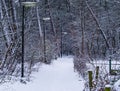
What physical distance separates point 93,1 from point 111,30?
4.76 meters

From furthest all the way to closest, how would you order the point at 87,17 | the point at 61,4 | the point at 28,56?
the point at 61,4 → the point at 87,17 → the point at 28,56

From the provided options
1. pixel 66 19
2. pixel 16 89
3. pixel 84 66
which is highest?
pixel 16 89

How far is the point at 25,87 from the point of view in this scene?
17203 mm

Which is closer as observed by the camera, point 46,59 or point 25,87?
point 25,87

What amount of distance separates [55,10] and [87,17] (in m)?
13.8

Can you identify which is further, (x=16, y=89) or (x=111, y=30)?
(x=111, y=30)

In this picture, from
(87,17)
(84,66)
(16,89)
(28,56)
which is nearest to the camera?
(16,89)

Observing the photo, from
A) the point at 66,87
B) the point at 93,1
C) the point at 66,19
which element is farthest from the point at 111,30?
the point at 66,87

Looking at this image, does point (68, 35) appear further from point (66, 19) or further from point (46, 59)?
point (46, 59)

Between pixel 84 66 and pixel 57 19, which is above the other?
pixel 84 66

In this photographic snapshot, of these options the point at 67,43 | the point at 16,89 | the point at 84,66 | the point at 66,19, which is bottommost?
the point at 67,43

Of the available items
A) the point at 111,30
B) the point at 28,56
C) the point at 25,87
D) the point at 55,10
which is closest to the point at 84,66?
the point at 28,56

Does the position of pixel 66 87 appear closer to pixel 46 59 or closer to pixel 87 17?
pixel 46 59

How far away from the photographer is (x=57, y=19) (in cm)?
5953
